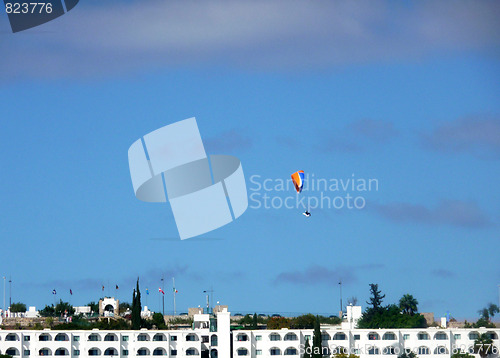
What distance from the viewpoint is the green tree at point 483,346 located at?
487ft

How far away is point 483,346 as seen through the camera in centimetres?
14838

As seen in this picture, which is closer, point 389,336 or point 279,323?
point 389,336

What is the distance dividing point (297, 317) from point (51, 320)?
44.2 metres

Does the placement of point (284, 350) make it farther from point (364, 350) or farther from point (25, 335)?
point (25, 335)

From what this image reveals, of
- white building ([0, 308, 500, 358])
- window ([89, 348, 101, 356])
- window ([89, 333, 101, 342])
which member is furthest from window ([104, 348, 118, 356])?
window ([89, 333, 101, 342])

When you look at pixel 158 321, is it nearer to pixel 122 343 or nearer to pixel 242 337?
pixel 122 343

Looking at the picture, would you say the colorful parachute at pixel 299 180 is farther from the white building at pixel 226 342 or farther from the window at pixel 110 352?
the window at pixel 110 352

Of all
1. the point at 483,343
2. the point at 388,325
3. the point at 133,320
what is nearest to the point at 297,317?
the point at 388,325

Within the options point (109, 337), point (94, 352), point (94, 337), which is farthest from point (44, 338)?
point (109, 337)

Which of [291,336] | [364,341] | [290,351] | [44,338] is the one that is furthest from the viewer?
[364,341]

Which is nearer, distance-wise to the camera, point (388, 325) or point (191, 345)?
point (191, 345)

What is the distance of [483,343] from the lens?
148m

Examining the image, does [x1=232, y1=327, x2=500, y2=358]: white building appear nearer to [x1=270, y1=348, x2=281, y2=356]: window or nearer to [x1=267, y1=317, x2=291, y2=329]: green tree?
[x1=270, y1=348, x2=281, y2=356]: window

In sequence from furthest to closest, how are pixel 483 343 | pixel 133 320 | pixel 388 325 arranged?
pixel 388 325
pixel 133 320
pixel 483 343
